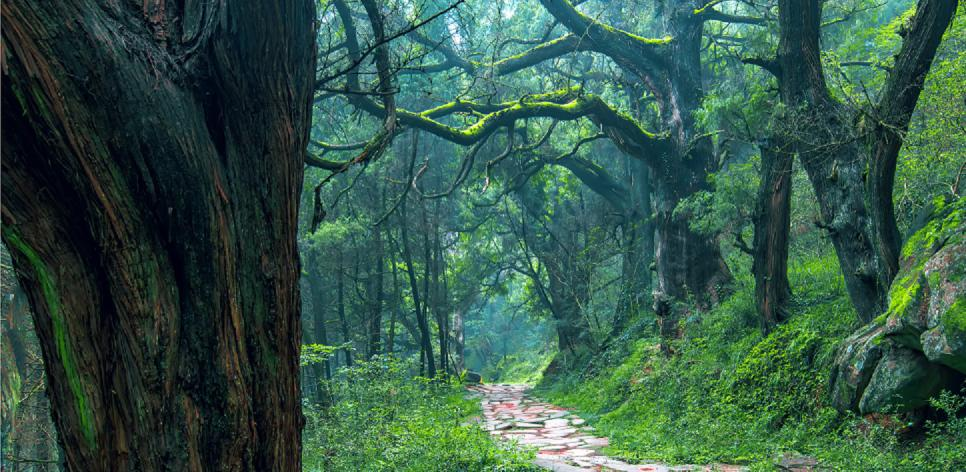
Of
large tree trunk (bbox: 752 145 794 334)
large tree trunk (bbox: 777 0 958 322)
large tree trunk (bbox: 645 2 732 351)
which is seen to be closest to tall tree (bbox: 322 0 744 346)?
large tree trunk (bbox: 645 2 732 351)

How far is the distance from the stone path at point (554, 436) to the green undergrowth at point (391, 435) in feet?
2.00

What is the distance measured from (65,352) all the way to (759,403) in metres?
6.95

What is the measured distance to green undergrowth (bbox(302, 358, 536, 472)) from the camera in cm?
582

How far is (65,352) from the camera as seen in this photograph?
2465 mm

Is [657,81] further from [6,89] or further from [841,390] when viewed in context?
[6,89]

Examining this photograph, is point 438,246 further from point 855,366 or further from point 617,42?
point 855,366

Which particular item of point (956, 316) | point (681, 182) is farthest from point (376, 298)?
point (956, 316)

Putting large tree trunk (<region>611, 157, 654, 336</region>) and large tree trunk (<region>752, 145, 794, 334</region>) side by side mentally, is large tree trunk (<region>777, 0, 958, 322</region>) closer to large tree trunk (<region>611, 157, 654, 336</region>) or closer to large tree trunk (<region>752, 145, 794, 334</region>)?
large tree trunk (<region>752, 145, 794, 334</region>)

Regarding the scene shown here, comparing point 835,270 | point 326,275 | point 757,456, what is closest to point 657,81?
point 835,270

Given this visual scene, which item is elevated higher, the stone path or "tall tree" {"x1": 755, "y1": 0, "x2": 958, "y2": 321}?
"tall tree" {"x1": 755, "y1": 0, "x2": 958, "y2": 321}

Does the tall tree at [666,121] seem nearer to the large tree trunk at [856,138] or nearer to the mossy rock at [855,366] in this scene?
the large tree trunk at [856,138]

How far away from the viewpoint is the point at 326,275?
61.3ft

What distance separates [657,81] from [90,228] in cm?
1199

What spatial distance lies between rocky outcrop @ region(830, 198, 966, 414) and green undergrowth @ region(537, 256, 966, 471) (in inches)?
Answer: 9.4
